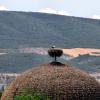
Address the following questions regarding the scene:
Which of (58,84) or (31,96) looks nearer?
(31,96)

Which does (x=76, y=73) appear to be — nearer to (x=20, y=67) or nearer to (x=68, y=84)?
(x=68, y=84)

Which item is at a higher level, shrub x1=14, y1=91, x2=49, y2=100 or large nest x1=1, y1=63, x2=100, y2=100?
large nest x1=1, y1=63, x2=100, y2=100

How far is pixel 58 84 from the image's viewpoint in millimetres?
31000

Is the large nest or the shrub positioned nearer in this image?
the shrub

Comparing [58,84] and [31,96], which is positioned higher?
[58,84]

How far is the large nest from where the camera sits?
30797 millimetres

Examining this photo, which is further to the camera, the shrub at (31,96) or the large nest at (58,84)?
the large nest at (58,84)

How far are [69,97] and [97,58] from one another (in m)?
145

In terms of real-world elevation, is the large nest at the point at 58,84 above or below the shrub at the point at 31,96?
above

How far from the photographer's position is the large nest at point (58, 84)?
3080cm

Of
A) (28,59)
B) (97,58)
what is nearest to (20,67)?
(28,59)

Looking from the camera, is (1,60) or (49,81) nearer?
(49,81)

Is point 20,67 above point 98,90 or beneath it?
above

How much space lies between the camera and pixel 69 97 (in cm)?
3080
